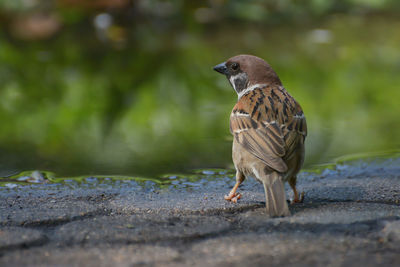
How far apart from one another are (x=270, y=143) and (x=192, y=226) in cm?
84

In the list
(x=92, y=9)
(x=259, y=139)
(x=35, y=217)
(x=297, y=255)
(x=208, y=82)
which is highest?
(x=92, y=9)

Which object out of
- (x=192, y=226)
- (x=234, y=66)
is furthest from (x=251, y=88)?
(x=192, y=226)

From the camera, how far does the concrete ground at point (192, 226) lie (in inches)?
99.0

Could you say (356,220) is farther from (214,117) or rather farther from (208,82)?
(208,82)

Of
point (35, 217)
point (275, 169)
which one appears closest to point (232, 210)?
point (275, 169)

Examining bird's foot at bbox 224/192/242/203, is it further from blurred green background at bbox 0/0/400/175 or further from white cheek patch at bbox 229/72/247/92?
white cheek patch at bbox 229/72/247/92

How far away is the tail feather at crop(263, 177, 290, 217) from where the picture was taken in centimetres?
314

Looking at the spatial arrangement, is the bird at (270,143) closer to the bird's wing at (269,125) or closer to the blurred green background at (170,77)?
the bird's wing at (269,125)

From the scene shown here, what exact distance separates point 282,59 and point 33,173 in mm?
4947

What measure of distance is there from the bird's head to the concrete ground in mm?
826

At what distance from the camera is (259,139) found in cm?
361

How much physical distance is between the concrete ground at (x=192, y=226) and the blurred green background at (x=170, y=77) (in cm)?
75

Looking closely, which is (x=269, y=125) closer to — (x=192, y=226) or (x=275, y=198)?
(x=275, y=198)

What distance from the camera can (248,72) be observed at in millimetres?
4398
